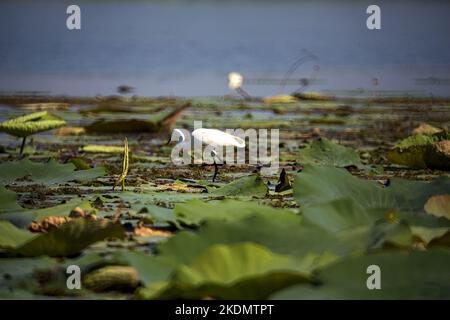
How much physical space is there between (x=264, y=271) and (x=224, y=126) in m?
4.74

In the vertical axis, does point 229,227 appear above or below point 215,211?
below

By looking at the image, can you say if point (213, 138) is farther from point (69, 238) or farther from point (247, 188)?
point (69, 238)

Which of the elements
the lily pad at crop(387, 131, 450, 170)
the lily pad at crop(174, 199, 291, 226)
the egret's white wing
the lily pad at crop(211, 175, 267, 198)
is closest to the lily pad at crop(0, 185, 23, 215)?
the lily pad at crop(174, 199, 291, 226)

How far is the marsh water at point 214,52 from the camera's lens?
36.8 ft

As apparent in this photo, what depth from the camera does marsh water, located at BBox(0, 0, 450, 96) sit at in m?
11.2

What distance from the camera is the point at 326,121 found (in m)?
7.46

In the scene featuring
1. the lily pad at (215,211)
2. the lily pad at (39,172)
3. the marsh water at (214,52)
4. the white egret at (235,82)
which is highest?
the marsh water at (214,52)

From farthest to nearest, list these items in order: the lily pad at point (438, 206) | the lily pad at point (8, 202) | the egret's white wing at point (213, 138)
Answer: the egret's white wing at point (213, 138)
the lily pad at point (8, 202)
the lily pad at point (438, 206)

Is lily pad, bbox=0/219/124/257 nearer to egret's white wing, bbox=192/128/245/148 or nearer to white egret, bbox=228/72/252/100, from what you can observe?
egret's white wing, bbox=192/128/245/148

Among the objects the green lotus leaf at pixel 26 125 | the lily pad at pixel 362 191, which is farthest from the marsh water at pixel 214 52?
the lily pad at pixel 362 191

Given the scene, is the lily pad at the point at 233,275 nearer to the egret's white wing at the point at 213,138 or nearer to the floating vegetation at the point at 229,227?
the floating vegetation at the point at 229,227

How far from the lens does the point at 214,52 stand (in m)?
13.4

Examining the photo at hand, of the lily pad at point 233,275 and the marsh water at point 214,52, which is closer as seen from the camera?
the lily pad at point 233,275

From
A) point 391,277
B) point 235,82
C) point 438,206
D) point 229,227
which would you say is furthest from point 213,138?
point 235,82
